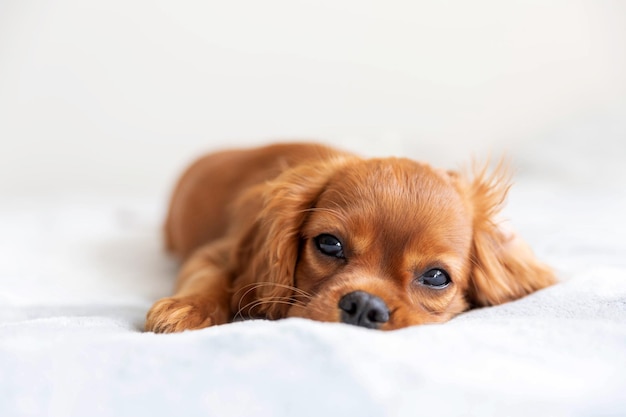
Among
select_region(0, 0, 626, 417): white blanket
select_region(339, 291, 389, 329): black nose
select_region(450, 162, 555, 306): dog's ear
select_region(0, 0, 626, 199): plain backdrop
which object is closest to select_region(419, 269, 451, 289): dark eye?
select_region(450, 162, 555, 306): dog's ear

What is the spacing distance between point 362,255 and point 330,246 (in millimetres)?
115

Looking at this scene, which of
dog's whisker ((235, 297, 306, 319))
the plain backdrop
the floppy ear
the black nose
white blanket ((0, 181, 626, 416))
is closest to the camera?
white blanket ((0, 181, 626, 416))

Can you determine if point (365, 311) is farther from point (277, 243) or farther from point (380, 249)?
point (277, 243)

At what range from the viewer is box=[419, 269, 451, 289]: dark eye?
6.19 ft

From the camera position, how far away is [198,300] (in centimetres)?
196

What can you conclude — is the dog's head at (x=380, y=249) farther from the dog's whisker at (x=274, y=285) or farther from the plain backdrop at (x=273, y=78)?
the plain backdrop at (x=273, y=78)

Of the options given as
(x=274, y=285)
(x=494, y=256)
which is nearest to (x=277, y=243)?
(x=274, y=285)

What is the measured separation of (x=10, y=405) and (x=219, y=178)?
6.10 feet

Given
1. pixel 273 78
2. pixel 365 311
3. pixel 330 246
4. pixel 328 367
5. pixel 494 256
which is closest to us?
pixel 328 367

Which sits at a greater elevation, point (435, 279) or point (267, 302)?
point (435, 279)

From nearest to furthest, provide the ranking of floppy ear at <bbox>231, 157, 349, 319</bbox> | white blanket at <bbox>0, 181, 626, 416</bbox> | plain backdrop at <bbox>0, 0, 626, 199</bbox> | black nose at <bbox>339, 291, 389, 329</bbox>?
white blanket at <bbox>0, 181, 626, 416</bbox>, black nose at <bbox>339, 291, 389, 329</bbox>, floppy ear at <bbox>231, 157, 349, 319</bbox>, plain backdrop at <bbox>0, 0, 626, 199</bbox>

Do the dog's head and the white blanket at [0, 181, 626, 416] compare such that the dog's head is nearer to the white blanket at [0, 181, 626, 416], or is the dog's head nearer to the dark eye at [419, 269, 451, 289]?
the dark eye at [419, 269, 451, 289]

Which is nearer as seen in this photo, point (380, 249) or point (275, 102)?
point (380, 249)

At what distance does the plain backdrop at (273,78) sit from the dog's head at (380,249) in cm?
276
